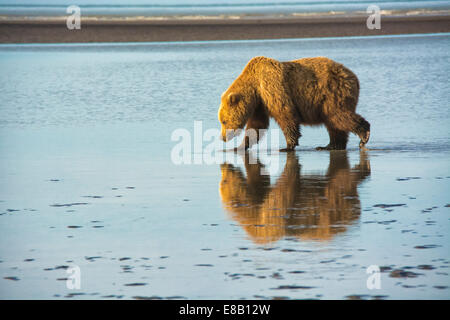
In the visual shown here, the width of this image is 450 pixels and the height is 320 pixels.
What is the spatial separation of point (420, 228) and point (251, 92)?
5.29m

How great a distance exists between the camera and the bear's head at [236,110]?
470 inches

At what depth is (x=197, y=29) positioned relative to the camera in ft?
150

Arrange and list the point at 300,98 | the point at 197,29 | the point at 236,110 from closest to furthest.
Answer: the point at 300,98
the point at 236,110
the point at 197,29

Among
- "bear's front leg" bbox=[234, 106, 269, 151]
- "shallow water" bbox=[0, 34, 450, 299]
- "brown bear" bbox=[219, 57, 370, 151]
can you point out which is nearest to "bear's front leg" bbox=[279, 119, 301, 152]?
"brown bear" bbox=[219, 57, 370, 151]

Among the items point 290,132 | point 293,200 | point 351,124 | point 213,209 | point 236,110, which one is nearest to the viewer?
point 213,209

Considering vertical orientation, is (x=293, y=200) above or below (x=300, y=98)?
below

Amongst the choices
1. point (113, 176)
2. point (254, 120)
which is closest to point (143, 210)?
point (113, 176)

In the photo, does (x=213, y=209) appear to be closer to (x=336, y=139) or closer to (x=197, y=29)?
(x=336, y=139)

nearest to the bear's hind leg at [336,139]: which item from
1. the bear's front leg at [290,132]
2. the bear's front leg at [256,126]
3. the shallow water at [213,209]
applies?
the shallow water at [213,209]

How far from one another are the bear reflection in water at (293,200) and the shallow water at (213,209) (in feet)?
0.05

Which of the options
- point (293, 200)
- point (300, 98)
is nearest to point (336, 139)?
point (300, 98)

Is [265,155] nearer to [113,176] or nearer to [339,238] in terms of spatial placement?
[113,176]

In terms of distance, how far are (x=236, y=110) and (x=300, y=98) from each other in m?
0.80

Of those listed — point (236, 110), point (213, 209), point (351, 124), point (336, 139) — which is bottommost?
point (213, 209)
